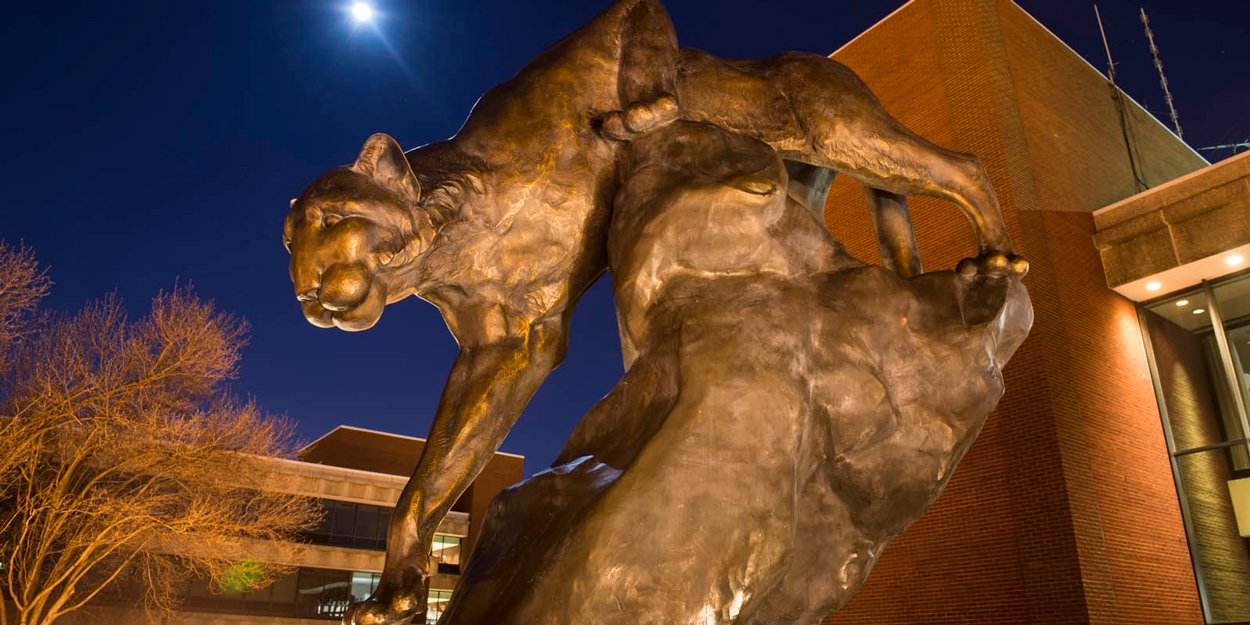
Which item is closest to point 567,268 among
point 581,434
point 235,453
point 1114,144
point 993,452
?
point 581,434

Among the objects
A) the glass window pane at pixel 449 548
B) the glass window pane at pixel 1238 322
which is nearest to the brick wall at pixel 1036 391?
the glass window pane at pixel 1238 322

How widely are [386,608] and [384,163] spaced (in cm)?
96

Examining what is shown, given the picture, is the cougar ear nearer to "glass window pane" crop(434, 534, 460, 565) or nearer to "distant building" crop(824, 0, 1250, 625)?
"distant building" crop(824, 0, 1250, 625)

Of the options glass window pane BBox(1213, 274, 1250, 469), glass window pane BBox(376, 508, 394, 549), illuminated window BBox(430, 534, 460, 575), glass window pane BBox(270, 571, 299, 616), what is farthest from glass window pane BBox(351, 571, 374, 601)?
glass window pane BBox(1213, 274, 1250, 469)

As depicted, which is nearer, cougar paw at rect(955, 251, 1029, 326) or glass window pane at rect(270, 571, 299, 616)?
cougar paw at rect(955, 251, 1029, 326)

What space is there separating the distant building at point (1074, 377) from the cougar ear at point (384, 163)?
14.0m

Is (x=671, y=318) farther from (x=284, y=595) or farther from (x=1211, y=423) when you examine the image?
(x=284, y=595)

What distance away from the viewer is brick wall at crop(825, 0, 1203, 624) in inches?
550

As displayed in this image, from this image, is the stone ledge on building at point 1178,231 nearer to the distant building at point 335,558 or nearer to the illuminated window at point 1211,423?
the illuminated window at point 1211,423

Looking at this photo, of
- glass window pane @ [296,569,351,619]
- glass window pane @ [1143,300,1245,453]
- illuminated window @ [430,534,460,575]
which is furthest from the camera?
illuminated window @ [430,534,460,575]

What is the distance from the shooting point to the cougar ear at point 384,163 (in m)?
1.98

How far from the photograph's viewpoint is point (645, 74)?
7.82 feet

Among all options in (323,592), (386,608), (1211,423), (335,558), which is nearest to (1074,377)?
(1211,423)

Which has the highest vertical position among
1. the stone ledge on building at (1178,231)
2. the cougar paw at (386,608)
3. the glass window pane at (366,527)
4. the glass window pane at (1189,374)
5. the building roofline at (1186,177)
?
the building roofline at (1186,177)
